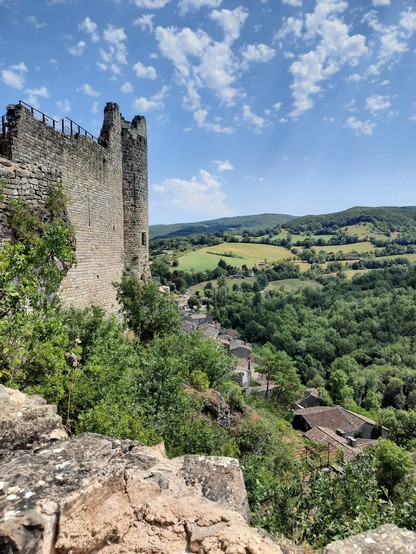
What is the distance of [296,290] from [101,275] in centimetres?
10428

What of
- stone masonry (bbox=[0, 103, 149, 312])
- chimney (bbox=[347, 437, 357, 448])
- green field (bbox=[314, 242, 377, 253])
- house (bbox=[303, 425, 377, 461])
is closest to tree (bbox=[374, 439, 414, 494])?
house (bbox=[303, 425, 377, 461])

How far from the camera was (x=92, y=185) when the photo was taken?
1470cm

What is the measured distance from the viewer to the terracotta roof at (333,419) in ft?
149

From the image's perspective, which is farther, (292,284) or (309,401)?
Result: (292,284)

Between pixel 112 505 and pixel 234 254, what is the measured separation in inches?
Answer: 5778

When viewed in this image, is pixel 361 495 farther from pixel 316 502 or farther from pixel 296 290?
pixel 296 290

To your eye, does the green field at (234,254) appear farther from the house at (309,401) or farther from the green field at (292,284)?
the house at (309,401)

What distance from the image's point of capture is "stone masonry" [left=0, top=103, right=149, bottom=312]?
1008 centimetres

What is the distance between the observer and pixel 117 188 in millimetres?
17125

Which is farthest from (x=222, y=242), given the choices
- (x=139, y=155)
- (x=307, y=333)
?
(x=139, y=155)

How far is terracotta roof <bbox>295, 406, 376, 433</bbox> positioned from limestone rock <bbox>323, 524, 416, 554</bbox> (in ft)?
150

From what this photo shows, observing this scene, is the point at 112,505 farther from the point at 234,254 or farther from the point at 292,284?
the point at 234,254

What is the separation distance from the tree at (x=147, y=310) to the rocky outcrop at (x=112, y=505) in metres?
12.2

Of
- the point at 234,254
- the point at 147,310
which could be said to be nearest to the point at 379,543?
the point at 147,310
